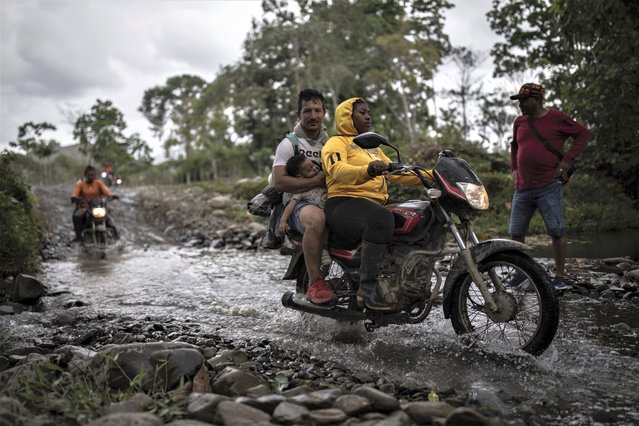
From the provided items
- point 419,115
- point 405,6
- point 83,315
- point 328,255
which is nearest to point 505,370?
point 328,255

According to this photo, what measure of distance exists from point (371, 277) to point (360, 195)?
0.72 m

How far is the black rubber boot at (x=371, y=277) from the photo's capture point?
4539 millimetres

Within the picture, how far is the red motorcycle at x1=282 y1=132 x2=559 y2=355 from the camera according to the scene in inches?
163

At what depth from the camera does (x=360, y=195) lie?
472 centimetres

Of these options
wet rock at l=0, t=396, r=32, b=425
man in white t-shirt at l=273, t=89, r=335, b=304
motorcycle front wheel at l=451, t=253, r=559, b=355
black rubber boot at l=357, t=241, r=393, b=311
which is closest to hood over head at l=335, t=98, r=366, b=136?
man in white t-shirt at l=273, t=89, r=335, b=304

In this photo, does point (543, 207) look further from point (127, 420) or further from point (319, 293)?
point (127, 420)

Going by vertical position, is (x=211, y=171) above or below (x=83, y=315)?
above

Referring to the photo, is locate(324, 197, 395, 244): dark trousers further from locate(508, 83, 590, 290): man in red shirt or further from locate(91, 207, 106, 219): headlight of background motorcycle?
locate(91, 207, 106, 219): headlight of background motorcycle

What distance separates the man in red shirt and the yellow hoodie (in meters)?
2.44

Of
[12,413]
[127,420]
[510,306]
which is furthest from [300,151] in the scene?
[12,413]

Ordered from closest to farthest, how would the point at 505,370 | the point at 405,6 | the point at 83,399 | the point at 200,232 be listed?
the point at 83,399
the point at 505,370
the point at 200,232
the point at 405,6

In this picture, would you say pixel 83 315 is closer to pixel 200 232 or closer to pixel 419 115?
pixel 200 232

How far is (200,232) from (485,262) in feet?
44.9

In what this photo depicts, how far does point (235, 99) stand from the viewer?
3791 centimetres
